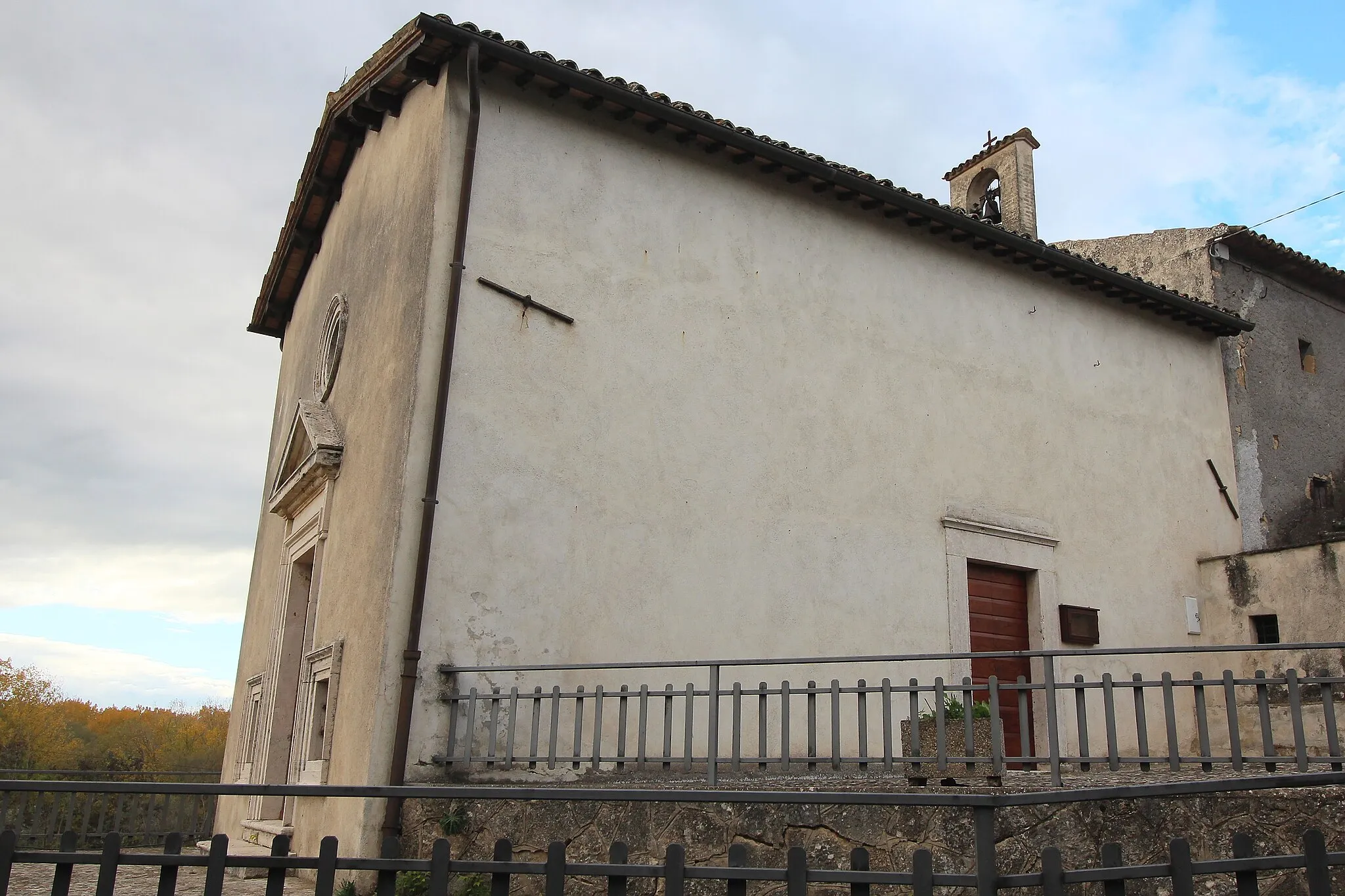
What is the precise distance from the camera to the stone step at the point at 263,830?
9.34 metres

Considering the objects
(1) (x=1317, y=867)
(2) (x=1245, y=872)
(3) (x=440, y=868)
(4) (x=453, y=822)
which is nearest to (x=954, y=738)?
(4) (x=453, y=822)

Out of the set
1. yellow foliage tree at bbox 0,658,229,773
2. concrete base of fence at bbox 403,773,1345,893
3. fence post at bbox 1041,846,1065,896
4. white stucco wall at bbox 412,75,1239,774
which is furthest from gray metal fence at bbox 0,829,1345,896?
yellow foliage tree at bbox 0,658,229,773

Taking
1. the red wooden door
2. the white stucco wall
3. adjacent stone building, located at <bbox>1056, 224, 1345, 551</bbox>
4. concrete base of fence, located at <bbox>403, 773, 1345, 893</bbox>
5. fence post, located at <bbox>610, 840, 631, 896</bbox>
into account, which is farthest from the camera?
adjacent stone building, located at <bbox>1056, 224, 1345, 551</bbox>

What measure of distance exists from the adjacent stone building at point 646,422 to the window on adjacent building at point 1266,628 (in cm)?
80

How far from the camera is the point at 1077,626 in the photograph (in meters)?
11.5

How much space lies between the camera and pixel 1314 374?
49.5 feet

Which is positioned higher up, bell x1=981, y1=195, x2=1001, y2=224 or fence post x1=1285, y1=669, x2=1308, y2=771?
bell x1=981, y1=195, x2=1001, y2=224

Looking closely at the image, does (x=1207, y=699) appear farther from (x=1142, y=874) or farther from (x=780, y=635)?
(x=1142, y=874)

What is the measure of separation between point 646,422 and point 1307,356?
11.0m

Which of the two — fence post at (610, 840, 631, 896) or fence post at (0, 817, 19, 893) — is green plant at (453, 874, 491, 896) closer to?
fence post at (0, 817, 19, 893)

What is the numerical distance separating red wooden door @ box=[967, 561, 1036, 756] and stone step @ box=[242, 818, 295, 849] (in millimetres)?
6538

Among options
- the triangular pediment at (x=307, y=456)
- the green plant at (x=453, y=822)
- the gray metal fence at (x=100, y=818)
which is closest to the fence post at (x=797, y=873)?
the green plant at (x=453, y=822)

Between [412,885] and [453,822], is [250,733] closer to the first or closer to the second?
[453,822]

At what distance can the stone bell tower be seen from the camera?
1543 cm
